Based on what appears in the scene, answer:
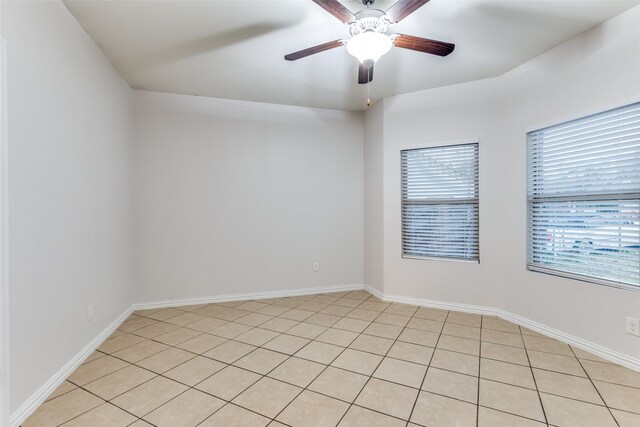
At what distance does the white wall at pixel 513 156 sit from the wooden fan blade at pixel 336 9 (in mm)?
2000

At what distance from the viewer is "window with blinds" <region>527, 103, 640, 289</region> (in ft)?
7.05

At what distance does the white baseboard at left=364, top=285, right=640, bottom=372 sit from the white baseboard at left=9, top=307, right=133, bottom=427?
2927 mm

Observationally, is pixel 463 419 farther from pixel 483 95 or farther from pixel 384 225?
pixel 483 95

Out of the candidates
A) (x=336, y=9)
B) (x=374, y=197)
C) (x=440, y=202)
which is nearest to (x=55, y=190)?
(x=336, y=9)

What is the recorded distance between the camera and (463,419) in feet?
5.27

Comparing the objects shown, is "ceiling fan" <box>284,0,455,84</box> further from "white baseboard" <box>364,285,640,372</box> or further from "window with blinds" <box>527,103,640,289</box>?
"white baseboard" <box>364,285,640,372</box>

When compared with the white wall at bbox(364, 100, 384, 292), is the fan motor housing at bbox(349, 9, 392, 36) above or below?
above

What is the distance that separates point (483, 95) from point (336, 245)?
2490 mm

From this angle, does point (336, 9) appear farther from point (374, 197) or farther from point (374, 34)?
point (374, 197)

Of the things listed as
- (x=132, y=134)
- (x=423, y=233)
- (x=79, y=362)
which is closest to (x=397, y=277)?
(x=423, y=233)

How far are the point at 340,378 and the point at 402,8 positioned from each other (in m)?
2.29

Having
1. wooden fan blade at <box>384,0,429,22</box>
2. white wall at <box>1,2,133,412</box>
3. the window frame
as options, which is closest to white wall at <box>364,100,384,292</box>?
the window frame

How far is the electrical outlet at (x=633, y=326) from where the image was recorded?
2088mm

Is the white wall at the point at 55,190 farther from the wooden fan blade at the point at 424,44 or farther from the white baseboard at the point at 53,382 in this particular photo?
the wooden fan blade at the point at 424,44
